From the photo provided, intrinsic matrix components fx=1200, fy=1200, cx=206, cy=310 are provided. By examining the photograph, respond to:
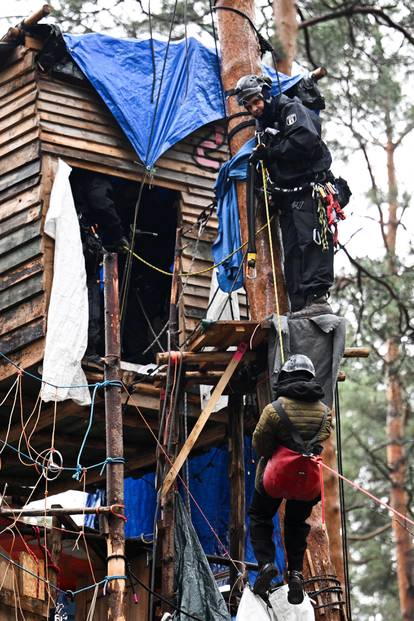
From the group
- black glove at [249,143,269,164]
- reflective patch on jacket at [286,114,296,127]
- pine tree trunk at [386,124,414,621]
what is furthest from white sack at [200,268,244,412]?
pine tree trunk at [386,124,414,621]

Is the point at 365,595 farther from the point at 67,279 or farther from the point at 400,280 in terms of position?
the point at 67,279

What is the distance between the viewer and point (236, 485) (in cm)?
1114

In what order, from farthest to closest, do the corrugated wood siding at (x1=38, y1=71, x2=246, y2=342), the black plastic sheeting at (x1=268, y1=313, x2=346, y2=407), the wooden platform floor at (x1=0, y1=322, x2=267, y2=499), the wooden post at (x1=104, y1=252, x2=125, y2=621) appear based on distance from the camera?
the corrugated wood siding at (x1=38, y1=71, x2=246, y2=342) < the wooden platform floor at (x1=0, y1=322, x2=267, y2=499) < the black plastic sheeting at (x1=268, y1=313, x2=346, y2=407) < the wooden post at (x1=104, y1=252, x2=125, y2=621)

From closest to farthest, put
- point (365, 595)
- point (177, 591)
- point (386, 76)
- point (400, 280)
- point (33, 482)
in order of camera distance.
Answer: point (177, 591), point (33, 482), point (400, 280), point (386, 76), point (365, 595)

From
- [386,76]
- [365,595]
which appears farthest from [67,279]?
[365,595]

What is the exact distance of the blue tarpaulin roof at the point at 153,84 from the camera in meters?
12.5

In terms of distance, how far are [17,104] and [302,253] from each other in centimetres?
397

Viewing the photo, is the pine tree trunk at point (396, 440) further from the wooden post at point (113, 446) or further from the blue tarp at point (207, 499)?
the wooden post at point (113, 446)

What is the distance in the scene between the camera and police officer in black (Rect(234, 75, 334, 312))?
10.2m

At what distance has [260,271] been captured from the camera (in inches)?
412

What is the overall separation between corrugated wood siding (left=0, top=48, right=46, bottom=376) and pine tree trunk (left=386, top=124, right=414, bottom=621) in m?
8.61

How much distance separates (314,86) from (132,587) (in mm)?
5196

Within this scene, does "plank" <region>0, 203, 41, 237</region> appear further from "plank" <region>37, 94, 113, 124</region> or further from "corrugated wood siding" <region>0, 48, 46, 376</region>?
"plank" <region>37, 94, 113, 124</region>

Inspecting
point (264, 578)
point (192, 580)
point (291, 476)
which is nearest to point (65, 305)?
point (192, 580)
